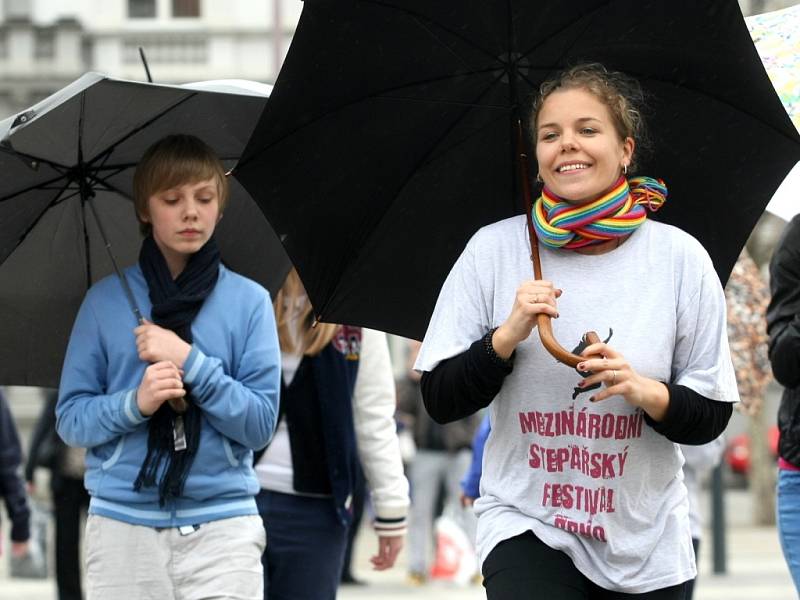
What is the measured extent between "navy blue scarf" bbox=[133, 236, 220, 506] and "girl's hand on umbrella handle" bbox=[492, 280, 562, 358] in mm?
1267

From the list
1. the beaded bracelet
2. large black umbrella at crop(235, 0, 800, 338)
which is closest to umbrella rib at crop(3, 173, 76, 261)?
large black umbrella at crop(235, 0, 800, 338)

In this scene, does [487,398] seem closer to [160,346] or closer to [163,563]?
[160,346]

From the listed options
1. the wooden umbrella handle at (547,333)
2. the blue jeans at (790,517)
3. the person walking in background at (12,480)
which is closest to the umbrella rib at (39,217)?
the wooden umbrella handle at (547,333)

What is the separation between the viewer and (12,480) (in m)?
8.23

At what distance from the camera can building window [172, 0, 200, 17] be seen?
107ft

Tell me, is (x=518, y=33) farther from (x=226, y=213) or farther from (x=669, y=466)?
(x=226, y=213)

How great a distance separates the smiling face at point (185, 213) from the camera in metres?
4.99

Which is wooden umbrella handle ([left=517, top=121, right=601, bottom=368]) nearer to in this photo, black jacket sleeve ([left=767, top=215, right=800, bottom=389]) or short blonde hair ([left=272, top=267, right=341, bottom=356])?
black jacket sleeve ([left=767, top=215, right=800, bottom=389])

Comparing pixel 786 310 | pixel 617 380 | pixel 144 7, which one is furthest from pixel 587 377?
pixel 144 7

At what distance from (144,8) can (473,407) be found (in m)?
29.7

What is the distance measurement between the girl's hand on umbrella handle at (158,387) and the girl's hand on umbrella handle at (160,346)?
0.10ft

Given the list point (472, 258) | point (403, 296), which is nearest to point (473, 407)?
point (472, 258)

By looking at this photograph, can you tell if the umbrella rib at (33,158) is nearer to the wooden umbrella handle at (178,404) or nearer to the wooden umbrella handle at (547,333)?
the wooden umbrella handle at (178,404)

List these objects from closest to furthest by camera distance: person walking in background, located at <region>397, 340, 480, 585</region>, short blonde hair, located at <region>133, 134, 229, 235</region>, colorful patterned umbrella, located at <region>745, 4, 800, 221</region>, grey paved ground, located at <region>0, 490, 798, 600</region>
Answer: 1. short blonde hair, located at <region>133, 134, 229, 235</region>
2. colorful patterned umbrella, located at <region>745, 4, 800, 221</region>
3. grey paved ground, located at <region>0, 490, 798, 600</region>
4. person walking in background, located at <region>397, 340, 480, 585</region>
